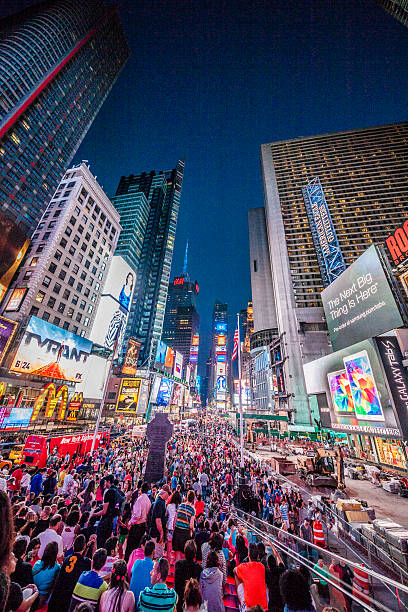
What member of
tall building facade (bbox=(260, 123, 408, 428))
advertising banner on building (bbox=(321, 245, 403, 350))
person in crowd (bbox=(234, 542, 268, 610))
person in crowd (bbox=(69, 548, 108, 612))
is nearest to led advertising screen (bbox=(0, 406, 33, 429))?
person in crowd (bbox=(69, 548, 108, 612))

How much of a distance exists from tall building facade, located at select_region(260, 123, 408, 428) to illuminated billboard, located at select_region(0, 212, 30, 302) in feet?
193

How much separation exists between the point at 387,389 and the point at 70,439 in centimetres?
2452

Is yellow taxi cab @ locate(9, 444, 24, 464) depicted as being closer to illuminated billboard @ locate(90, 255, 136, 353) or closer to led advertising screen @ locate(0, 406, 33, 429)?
led advertising screen @ locate(0, 406, 33, 429)

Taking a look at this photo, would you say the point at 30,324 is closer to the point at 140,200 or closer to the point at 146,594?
the point at 146,594

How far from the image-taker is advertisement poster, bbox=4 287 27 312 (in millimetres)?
39459

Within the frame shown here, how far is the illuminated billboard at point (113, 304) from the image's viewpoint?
5766 cm

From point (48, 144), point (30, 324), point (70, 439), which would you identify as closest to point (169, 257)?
point (48, 144)

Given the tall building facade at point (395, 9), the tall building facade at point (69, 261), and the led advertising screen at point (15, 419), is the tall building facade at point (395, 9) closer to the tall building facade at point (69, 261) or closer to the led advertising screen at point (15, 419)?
the tall building facade at point (69, 261)

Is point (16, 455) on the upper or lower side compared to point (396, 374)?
lower

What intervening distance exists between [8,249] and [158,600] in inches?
1883

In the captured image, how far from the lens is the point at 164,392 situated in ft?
237

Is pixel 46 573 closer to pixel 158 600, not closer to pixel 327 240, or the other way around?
pixel 158 600

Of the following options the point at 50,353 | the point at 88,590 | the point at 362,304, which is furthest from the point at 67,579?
the point at 50,353

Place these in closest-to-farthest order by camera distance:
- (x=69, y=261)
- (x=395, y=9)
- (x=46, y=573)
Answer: (x=46, y=573)
(x=395, y=9)
(x=69, y=261)
